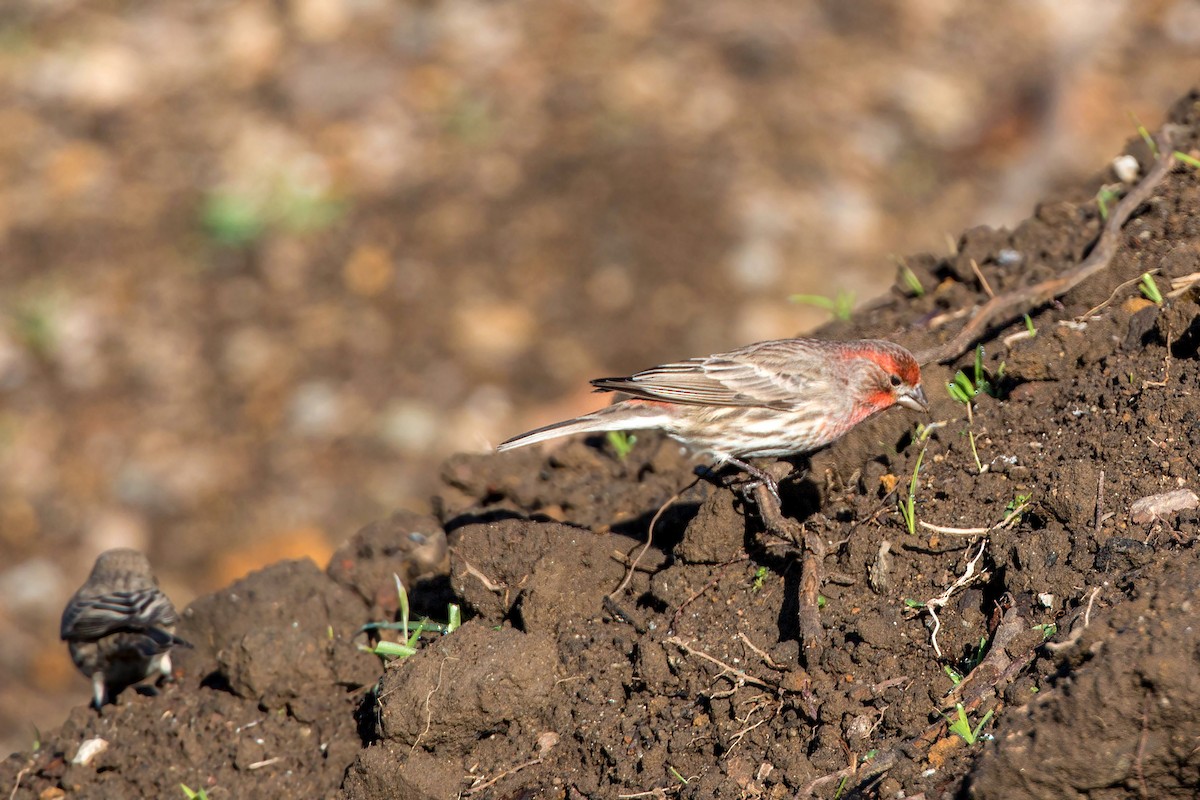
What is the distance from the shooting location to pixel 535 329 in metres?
9.59

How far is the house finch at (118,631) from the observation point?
5988 millimetres

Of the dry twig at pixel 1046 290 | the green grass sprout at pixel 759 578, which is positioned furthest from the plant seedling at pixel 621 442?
the green grass sprout at pixel 759 578

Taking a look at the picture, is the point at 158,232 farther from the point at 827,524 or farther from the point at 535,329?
the point at 827,524

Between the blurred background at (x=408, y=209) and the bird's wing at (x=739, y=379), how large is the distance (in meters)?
3.05

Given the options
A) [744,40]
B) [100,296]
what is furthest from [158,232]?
[744,40]

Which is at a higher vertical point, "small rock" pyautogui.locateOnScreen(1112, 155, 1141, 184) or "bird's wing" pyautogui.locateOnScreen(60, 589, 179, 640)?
"small rock" pyautogui.locateOnScreen(1112, 155, 1141, 184)

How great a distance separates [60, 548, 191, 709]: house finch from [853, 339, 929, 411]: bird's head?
10.8 feet

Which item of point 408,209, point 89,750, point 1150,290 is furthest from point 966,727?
point 408,209

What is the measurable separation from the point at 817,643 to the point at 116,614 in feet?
12.1

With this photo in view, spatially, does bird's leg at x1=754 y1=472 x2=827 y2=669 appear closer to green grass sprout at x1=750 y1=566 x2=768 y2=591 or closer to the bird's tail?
green grass sprout at x1=750 y1=566 x2=768 y2=591

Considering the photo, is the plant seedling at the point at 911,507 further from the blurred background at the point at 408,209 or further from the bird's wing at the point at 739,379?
the blurred background at the point at 408,209

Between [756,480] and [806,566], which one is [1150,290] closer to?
[756,480]

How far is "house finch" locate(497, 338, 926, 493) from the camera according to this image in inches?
214

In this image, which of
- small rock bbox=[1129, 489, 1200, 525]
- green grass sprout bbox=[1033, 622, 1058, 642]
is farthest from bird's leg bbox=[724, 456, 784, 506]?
small rock bbox=[1129, 489, 1200, 525]
